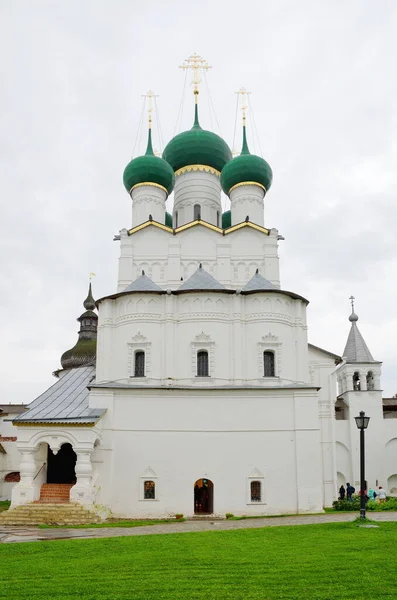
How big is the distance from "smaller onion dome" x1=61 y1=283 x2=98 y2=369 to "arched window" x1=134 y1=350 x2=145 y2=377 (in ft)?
42.0

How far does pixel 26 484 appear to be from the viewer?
17031mm

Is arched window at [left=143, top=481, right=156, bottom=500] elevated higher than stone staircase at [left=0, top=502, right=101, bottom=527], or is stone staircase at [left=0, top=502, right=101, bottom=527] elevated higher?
arched window at [left=143, top=481, right=156, bottom=500]

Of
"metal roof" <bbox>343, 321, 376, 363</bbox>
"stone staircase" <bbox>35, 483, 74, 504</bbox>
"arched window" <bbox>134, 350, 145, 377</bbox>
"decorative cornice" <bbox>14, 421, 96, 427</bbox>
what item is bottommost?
"stone staircase" <bbox>35, 483, 74, 504</bbox>

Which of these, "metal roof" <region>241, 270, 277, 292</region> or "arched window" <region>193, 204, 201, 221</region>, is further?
"arched window" <region>193, 204, 201, 221</region>

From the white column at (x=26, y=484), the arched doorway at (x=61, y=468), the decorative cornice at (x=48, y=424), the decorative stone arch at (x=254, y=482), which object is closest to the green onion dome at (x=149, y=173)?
the decorative cornice at (x=48, y=424)

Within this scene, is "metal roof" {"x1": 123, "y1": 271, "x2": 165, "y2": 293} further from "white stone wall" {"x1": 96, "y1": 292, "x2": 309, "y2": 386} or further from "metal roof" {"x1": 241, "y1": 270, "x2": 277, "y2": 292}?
"metal roof" {"x1": 241, "y1": 270, "x2": 277, "y2": 292}

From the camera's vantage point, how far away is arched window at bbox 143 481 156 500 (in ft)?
58.5

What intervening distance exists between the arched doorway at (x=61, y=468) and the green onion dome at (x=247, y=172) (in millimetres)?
13058

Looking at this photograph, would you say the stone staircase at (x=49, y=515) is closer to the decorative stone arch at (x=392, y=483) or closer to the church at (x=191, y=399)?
the church at (x=191, y=399)

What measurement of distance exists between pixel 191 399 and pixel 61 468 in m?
Result: 4.95

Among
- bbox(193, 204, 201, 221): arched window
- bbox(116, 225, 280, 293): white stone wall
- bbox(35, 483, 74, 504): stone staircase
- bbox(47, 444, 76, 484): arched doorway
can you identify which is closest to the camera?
bbox(35, 483, 74, 504): stone staircase

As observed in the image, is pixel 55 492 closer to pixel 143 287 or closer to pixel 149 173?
pixel 143 287

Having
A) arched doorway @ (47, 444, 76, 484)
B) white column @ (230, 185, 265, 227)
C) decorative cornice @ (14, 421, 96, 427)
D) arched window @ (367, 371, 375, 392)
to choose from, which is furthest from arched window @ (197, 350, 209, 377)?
arched window @ (367, 371, 375, 392)

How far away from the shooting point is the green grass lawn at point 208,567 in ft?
21.5
